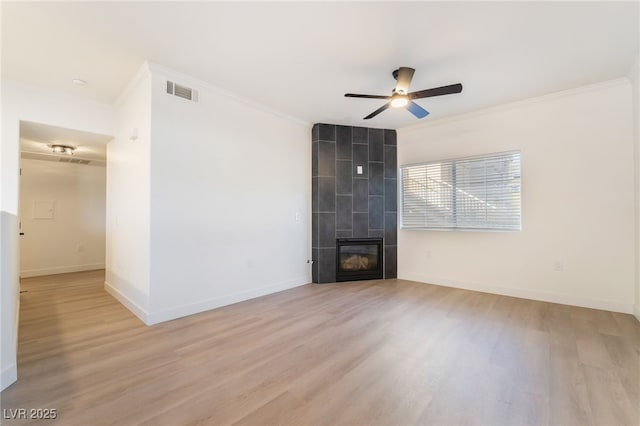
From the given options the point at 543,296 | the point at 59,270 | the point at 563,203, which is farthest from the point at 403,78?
the point at 59,270

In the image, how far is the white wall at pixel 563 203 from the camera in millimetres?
3246

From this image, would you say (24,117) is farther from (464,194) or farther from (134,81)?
(464,194)

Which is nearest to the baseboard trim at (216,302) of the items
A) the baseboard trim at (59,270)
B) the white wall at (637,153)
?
the white wall at (637,153)

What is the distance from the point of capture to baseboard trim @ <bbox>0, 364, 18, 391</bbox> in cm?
180

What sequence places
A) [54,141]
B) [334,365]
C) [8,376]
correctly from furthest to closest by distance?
1. [54,141]
2. [334,365]
3. [8,376]

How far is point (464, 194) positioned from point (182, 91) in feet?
14.0

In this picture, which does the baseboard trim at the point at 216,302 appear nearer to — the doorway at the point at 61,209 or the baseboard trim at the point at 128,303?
the baseboard trim at the point at 128,303

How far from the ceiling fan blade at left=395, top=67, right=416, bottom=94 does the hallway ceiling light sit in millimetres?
5507

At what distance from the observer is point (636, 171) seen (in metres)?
3.10

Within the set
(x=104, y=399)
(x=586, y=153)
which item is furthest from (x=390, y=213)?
(x=104, y=399)

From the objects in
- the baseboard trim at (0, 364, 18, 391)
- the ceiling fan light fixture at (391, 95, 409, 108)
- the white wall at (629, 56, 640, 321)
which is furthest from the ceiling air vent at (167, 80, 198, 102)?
the white wall at (629, 56, 640, 321)

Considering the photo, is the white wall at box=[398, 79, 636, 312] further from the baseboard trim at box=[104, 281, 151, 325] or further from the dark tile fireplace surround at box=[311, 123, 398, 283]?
the baseboard trim at box=[104, 281, 151, 325]

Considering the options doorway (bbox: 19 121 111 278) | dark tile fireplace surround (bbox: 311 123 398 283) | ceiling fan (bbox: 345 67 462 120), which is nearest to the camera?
ceiling fan (bbox: 345 67 462 120)

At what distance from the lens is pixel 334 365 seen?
83.0 inches
